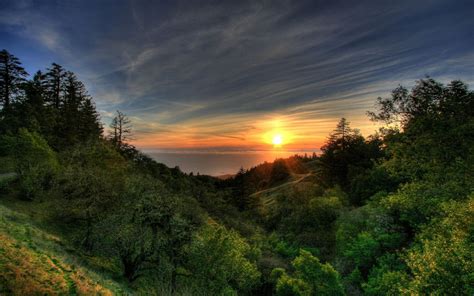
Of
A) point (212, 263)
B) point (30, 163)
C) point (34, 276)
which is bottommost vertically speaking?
point (212, 263)

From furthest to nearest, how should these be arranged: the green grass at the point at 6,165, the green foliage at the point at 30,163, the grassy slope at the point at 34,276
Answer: the green grass at the point at 6,165, the green foliage at the point at 30,163, the grassy slope at the point at 34,276

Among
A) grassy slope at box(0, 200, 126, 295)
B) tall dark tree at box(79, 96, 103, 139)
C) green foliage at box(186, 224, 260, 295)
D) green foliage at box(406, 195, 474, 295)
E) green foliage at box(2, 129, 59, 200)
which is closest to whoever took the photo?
grassy slope at box(0, 200, 126, 295)

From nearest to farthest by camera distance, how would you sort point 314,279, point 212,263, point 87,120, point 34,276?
1. point 34,276
2. point 212,263
3. point 314,279
4. point 87,120

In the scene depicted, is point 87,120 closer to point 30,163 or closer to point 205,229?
point 30,163

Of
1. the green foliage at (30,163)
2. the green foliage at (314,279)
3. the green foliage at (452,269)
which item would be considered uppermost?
the green foliage at (30,163)

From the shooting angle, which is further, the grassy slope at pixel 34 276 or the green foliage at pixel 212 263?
the green foliage at pixel 212 263

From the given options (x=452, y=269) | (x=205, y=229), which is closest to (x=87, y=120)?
(x=205, y=229)

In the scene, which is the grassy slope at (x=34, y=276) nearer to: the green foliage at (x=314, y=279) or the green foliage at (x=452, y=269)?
the green foliage at (x=452, y=269)

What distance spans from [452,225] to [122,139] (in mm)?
64526

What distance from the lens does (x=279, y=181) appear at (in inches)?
5118

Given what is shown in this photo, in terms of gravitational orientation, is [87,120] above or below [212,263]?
above

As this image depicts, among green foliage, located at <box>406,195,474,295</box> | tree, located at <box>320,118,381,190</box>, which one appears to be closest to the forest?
green foliage, located at <box>406,195,474,295</box>

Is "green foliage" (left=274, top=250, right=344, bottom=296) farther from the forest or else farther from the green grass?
the green grass

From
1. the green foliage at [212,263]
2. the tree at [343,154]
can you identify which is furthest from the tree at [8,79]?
the tree at [343,154]
